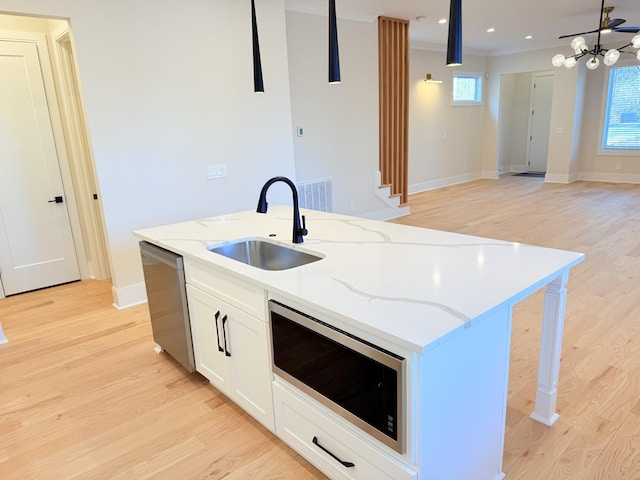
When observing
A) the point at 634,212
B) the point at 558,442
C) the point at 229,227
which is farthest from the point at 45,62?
the point at 634,212

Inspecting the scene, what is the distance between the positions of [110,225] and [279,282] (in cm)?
244

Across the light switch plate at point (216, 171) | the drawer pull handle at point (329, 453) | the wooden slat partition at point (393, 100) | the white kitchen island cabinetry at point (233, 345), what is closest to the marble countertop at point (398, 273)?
the white kitchen island cabinetry at point (233, 345)

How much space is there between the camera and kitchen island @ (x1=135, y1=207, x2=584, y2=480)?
1271 mm

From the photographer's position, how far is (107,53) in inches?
130

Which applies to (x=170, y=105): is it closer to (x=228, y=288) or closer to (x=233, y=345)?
(x=228, y=288)

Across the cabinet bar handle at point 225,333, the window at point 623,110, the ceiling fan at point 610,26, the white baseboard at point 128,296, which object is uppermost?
the ceiling fan at point 610,26

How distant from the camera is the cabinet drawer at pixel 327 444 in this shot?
137 centimetres

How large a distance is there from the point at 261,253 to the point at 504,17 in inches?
224

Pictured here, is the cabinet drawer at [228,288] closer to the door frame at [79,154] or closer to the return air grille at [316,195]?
the door frame at [79,154]

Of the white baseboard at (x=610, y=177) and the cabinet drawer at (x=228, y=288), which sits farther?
the white baseboard at (x=610, y=177)

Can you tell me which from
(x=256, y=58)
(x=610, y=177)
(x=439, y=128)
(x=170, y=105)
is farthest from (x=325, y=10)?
(x=610, y=177)

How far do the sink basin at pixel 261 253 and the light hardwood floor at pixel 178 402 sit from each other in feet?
2.63

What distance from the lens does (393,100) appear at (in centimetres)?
630

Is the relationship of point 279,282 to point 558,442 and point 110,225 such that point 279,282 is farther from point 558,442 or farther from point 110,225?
point 110,225
